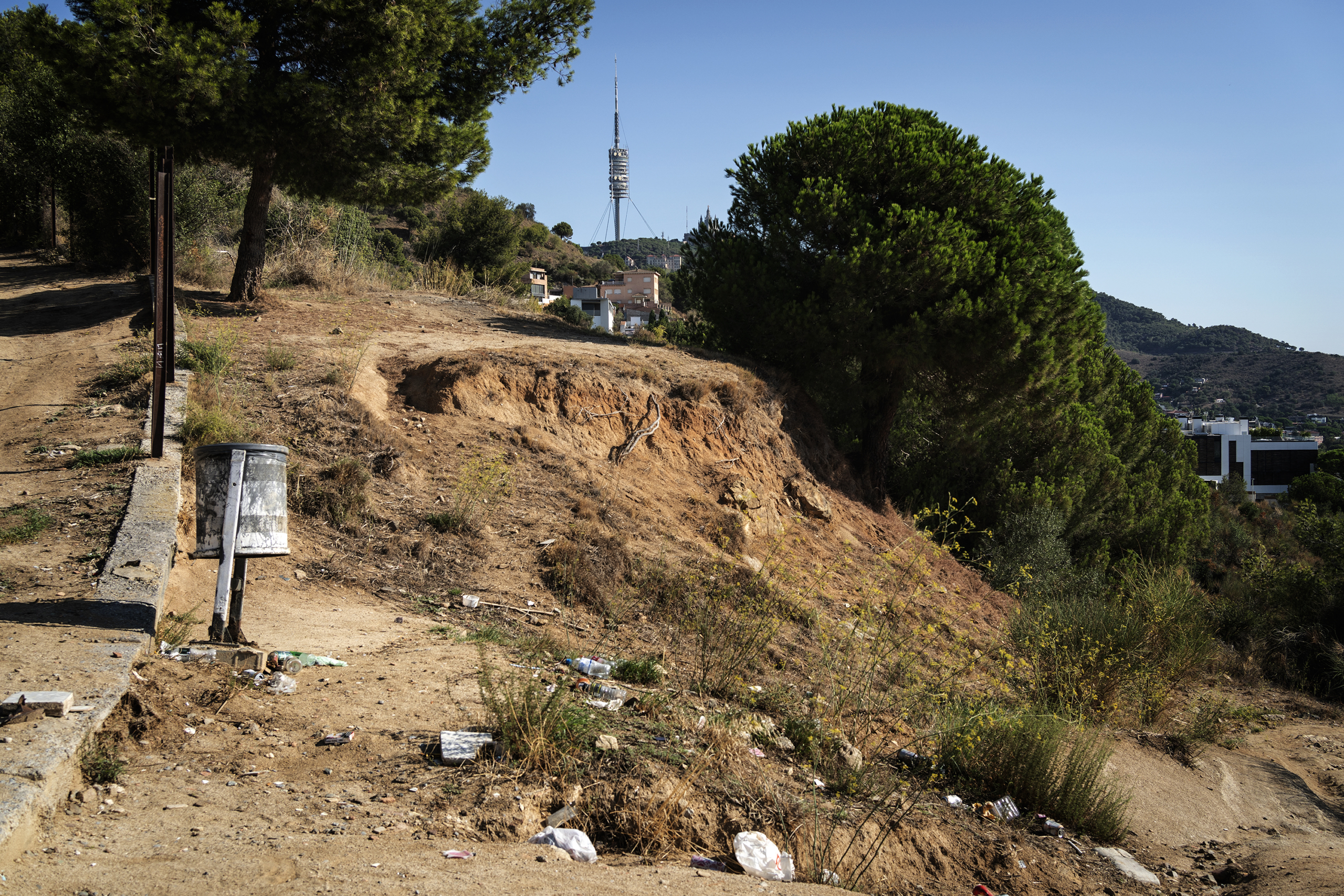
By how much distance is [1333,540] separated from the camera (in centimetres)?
1438

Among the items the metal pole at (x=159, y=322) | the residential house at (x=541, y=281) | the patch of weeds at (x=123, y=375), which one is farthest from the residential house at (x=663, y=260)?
the metal pole at (x=159, y=322)

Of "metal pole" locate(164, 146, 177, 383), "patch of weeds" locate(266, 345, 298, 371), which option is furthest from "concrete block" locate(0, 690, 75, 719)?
"patch of weeds" locate(266, 345, 298, 371)

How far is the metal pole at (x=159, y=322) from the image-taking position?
622cm

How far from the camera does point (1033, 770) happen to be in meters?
5.21

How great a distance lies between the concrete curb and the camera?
2500mm

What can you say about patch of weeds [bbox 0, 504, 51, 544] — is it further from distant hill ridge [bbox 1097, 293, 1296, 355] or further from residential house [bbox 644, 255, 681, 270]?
residential house [bbox 644, 255, 681, 270]

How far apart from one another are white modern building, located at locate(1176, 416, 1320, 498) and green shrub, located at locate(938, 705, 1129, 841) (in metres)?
56.1

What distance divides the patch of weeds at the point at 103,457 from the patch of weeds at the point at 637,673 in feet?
14.3

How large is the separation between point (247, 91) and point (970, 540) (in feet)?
44.5

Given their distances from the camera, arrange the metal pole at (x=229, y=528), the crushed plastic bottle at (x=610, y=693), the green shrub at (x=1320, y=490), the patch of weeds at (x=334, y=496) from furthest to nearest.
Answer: the green shrub at (x=1320, y=490) < the patch of weeds at (x=334, y=496) < the crushed plastic bottle at (x=610, y=693) < the metal pole at (x=229, y=528)

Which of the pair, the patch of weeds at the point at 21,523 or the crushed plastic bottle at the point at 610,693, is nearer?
the crushed plastic bottle at the point at 610,693

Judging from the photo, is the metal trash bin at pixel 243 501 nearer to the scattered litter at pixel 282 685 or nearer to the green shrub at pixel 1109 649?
the scattered litter at pixel 282 685

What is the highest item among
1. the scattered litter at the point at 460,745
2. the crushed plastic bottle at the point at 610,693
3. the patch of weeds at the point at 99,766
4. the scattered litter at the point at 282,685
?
the patch of weeds at the point at 99,766

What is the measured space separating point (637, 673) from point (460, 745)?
5.71ft
